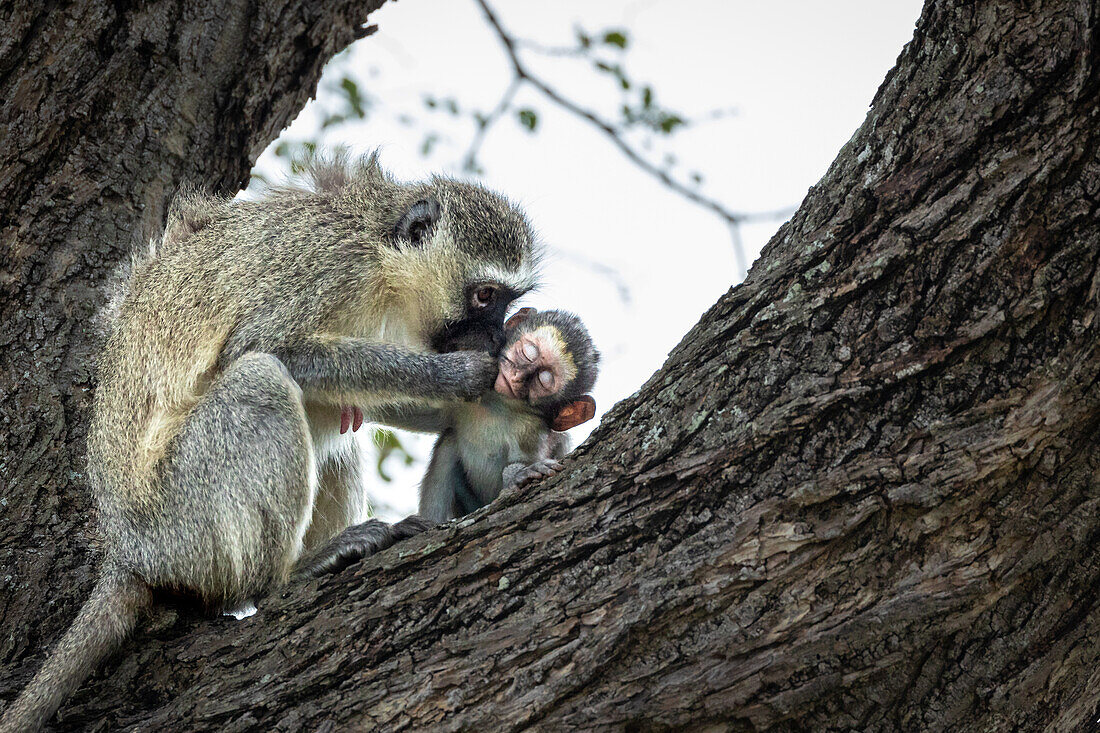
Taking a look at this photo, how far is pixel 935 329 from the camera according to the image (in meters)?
2.24

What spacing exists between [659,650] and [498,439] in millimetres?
1882

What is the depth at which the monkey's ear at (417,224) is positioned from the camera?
4191mm

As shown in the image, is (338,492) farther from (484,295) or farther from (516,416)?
(484,295)

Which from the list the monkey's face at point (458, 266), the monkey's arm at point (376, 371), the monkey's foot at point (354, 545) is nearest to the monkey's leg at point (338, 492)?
the monkey's arm at point (376, 371)

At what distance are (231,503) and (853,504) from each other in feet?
7.05

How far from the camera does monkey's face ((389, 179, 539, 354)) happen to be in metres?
4.19

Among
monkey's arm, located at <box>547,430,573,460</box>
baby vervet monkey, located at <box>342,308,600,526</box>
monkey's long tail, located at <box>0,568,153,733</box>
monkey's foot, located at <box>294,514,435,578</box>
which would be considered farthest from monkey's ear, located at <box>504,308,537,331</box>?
monkey's long tail, located at <box>0,568,153,733</box>

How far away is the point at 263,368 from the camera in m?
3.48

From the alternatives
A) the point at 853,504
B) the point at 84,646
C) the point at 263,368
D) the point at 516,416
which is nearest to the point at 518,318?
the point at 516,416

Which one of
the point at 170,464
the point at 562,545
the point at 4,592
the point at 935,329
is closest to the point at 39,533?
the point at 4,592

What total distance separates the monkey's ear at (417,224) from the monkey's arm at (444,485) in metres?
0.90

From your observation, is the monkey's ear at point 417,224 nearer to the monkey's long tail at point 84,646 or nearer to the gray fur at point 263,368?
the gray fur at point 263,368

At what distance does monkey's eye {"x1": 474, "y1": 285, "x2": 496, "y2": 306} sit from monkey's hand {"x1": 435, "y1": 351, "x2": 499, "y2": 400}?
17.0 inches

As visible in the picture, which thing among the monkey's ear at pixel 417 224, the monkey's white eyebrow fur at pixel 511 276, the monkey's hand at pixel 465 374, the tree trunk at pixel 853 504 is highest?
the monkey's ear at pixel 417 224
